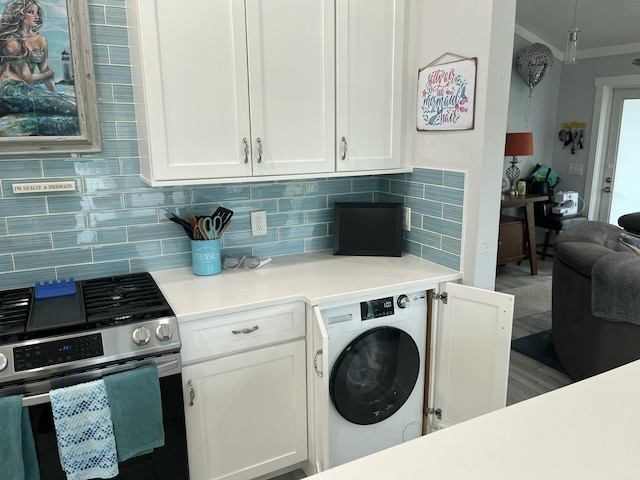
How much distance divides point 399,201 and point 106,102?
148 centimetres

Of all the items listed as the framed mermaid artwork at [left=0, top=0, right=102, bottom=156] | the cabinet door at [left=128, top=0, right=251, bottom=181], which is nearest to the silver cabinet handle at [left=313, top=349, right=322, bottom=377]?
the cabinet door at [left=128, top=0, right=251, bottom=181]

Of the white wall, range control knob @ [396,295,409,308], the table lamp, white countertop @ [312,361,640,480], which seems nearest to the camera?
white countertop @ [312,361,640,480]

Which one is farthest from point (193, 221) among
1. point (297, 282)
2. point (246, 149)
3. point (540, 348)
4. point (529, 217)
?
point (529, 217)

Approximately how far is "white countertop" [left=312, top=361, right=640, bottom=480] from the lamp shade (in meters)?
4.39

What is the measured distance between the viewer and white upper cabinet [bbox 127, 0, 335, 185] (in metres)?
1.80

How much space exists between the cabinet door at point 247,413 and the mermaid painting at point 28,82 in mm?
1124

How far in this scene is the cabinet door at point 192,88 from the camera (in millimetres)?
1773

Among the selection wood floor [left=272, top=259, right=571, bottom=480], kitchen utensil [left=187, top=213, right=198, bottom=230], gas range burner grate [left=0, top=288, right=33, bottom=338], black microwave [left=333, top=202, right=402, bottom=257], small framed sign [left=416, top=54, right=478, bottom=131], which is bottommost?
wood floor [left=272, top=259, right=571, bottom=480]

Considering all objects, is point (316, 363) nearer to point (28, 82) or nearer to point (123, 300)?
point (123, 300)

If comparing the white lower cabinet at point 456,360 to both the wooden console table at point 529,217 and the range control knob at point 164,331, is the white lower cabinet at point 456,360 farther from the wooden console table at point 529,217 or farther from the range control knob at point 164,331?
the wooden console table at point 529,217

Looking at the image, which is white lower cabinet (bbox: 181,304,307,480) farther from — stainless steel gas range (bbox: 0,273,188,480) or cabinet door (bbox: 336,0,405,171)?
cabinet door (bbox: 336,0,405,171)

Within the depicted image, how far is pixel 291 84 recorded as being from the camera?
204 centimetres

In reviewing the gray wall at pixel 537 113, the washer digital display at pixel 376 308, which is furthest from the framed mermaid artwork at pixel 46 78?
the gray wall at pixel 537 113

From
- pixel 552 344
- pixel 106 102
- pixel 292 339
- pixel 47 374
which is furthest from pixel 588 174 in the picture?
pixel 47 374
